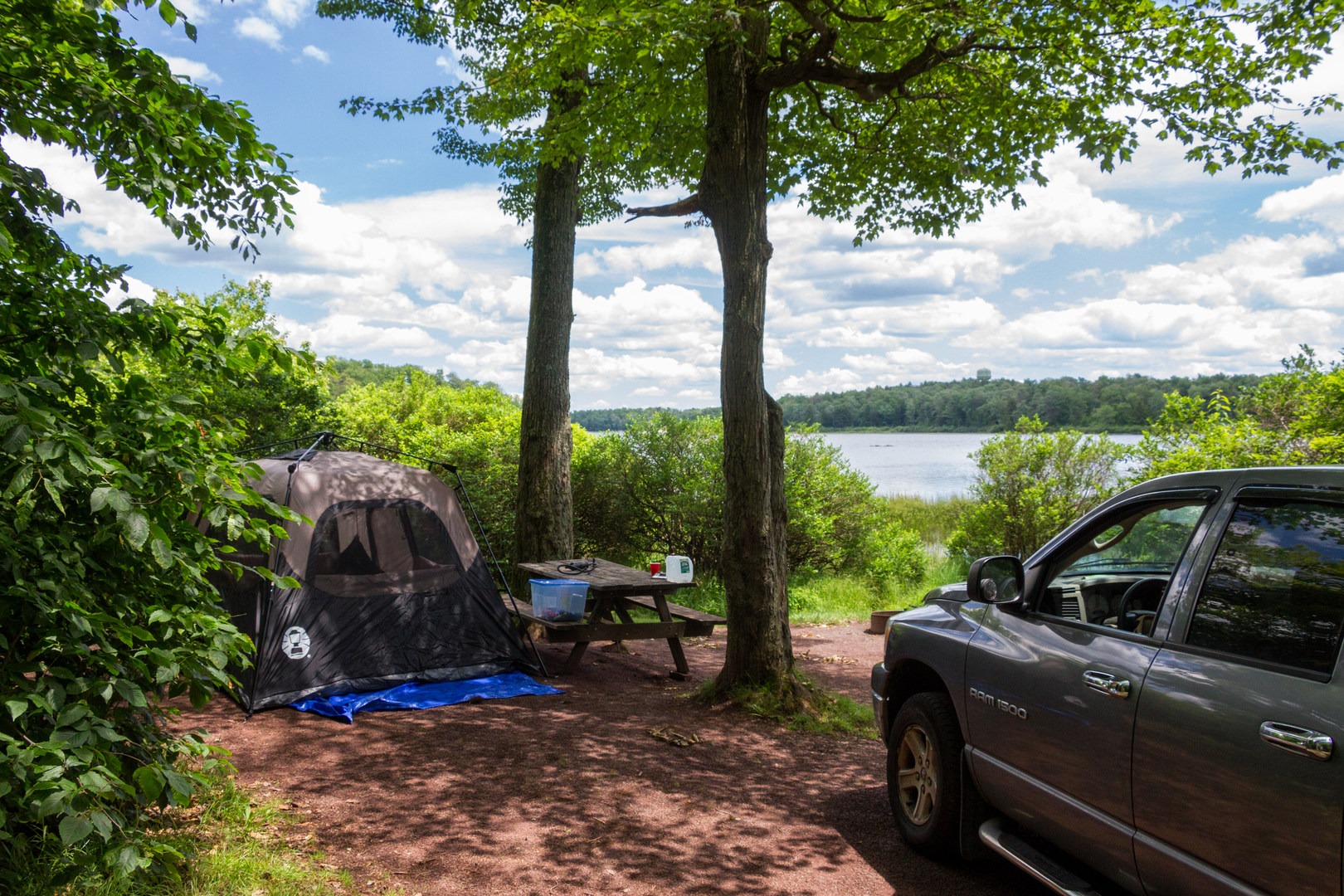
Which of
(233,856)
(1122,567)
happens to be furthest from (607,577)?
(1122,567)

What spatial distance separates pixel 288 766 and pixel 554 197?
7.14 m

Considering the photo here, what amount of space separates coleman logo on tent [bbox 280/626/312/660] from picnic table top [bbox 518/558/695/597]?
2.30 metres

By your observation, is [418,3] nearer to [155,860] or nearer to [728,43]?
[728,43]

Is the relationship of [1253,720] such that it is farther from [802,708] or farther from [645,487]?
[645,487]

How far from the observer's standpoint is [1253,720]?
2.82 metres

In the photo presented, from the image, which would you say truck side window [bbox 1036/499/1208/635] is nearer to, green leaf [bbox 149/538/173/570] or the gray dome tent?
green leaf [bbox 149/538/173/570]

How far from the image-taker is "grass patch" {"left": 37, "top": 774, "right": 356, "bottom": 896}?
374 centimetres

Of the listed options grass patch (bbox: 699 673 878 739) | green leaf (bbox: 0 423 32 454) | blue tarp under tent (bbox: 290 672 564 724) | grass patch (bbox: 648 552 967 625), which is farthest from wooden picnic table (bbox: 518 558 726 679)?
green leaf (bbox: 0 423 32 454)

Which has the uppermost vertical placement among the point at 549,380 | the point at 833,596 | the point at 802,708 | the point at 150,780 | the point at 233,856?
the point at 549,380

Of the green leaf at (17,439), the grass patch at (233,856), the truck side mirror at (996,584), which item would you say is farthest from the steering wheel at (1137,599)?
the green leaf at (17,439)

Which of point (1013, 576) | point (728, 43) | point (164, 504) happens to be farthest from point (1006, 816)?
point (728, 43)

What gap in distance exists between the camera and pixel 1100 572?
14.3 feet

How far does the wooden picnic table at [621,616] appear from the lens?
830cm

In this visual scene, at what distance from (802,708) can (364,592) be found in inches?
145
